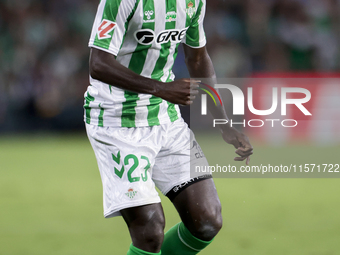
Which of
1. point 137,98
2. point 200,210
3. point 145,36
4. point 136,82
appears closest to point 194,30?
point 145,36

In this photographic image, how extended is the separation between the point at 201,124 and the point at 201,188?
22.3 ft

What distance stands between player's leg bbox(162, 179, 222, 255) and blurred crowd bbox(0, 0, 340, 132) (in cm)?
716

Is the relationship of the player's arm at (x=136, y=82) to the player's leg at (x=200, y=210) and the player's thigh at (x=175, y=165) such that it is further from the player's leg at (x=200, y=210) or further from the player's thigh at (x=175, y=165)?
the player's leg at (x=200, y=210)

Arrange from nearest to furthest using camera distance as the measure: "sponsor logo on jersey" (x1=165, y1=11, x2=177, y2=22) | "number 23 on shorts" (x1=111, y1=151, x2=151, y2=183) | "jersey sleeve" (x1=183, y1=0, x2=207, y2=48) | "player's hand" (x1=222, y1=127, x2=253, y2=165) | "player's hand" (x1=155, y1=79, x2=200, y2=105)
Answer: "player's hand" (x1=155, y1=79, x2=200, y2=105)
"number 23 on shorts" (x1=111, y1=151, x2=151, y2=183)
"sponsor logo on jersey" (x1=165, y1=11, x2=177, y2=22)
"jersey sleeve" (x1=183, y1=0, x2=207, y2=48)
"player's hand" (x1=222, y1=127, x2=253, y2=165)

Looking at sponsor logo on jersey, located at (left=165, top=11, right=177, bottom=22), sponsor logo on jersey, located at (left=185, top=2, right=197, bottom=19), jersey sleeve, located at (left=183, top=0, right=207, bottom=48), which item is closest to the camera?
sponsor logo on jersey, located at (left=165, top=11, right=177, bottom=22)

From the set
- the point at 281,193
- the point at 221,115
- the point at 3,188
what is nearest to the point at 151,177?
the point at 221,115

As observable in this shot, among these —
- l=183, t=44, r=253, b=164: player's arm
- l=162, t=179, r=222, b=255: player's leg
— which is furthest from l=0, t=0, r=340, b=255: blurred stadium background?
l=162, t=179, r=222, b=255: player's leg

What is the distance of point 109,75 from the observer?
2469 mm

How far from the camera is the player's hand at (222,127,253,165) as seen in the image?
3.09 metres

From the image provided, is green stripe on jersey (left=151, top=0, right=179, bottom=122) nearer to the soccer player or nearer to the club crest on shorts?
the soccer player

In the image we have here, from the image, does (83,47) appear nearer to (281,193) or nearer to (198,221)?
(281,193)

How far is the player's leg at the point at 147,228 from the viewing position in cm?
255

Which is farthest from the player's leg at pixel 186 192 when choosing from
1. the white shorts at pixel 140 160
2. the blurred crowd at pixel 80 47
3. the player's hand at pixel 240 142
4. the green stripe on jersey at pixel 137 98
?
the blurred crowd at pixel 80 47

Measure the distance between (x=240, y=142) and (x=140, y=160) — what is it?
736 mm
